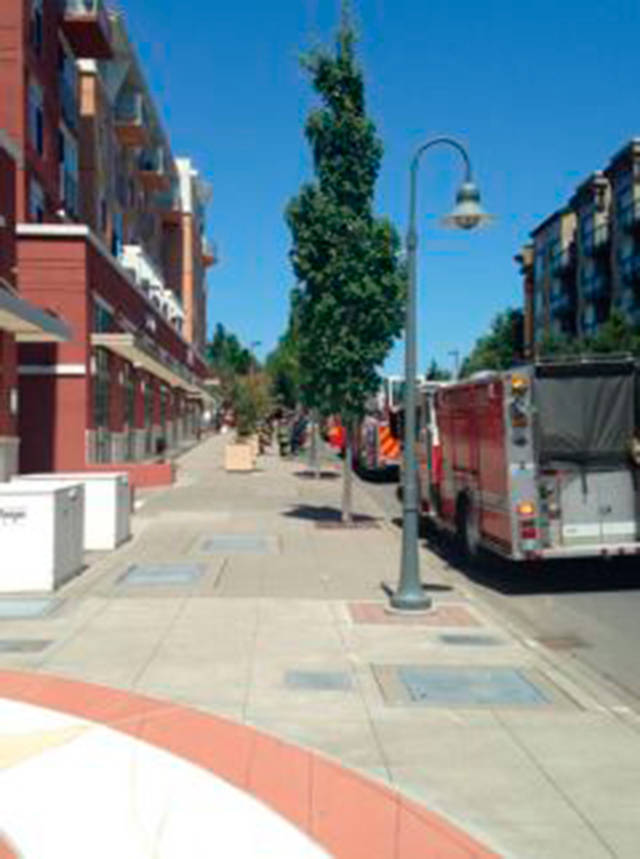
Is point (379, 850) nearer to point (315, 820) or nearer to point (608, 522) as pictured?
point (315, 820)

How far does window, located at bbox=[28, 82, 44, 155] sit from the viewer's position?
3406cm

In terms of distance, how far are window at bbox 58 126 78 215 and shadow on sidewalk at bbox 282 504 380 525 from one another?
16.8 meters

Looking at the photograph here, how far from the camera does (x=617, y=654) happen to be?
439 inches

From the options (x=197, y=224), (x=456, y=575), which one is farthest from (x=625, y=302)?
(x=456, y=575)

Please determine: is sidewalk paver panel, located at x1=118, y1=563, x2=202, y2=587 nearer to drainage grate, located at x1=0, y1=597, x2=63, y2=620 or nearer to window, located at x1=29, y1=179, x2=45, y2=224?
drainage grate, located at x1=0, y1=597, x2=63, y2=620

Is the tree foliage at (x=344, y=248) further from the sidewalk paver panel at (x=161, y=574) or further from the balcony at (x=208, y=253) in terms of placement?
the balcony at (x=208, y=253)

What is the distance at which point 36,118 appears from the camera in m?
34.9

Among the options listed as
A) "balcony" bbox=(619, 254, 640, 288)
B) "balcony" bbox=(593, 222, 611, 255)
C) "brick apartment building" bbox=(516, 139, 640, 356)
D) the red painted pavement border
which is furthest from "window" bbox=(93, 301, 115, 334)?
"balcony" bbox=(593, 222, 611, 255)

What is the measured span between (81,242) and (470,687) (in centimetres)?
2413

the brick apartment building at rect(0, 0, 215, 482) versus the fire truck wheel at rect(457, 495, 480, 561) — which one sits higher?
the brick apartment building at rect(0, 0, 215, 482)

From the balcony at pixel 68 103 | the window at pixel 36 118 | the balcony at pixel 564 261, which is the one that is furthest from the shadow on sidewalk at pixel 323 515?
the balcony at pixel 564 261

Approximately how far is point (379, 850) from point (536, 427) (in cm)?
990

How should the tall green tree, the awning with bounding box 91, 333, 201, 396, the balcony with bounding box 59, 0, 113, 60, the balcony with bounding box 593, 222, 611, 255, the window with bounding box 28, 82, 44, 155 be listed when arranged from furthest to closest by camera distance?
the balcony with bounding box 593, 222, 611, 255 < the balcony with bounding box 59, 0, 113, 60 < the window with bounding box 28, 82, 44, 155 < the awning with bounding box 91, 333, 201, 396 < the tall green tree

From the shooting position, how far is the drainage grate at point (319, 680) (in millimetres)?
9203
